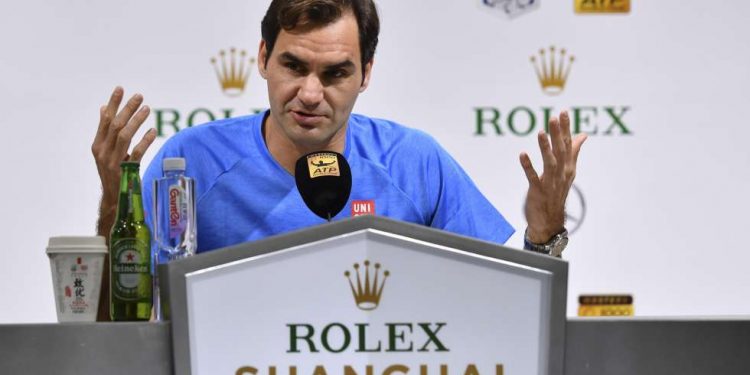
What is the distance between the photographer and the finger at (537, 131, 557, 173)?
5.80ft

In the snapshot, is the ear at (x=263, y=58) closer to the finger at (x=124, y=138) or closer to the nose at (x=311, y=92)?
the nose at (x=311, y=92)

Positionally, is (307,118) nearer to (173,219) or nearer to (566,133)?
(566,133)

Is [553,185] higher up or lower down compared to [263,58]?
lower down

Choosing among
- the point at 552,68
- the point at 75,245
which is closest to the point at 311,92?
the point at 75,245

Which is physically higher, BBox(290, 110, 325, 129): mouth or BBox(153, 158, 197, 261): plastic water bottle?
BBox(290, 110, 325, 129): mouth

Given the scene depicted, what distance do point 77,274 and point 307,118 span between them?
0.80 m

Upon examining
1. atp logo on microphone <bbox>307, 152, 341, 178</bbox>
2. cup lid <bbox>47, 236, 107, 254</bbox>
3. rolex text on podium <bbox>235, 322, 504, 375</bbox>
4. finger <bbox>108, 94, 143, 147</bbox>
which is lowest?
rolex text on podium <bbox>235, 322, 504, 375</bbox>

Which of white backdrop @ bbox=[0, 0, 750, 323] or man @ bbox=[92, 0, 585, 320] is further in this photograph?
white backdrop @ bbox=[0, 0, 750, 323]

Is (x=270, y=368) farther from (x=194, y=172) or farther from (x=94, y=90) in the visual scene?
(x=94, y=90)

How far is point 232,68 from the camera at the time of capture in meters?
2.99

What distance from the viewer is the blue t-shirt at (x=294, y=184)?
2066 millimetres

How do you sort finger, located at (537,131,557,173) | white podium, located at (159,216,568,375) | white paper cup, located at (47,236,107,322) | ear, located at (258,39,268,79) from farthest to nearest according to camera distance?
ear, located at (258,39,268,79), finger, located at (537,131,557,173), white paper cup, located at (47,236,107,322), white podium, located at (159,216,568,375)

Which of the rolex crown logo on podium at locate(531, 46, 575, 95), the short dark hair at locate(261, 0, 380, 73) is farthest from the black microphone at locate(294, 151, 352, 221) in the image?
the rolex crown logo on podium at locate(531, 46, 575, 95)

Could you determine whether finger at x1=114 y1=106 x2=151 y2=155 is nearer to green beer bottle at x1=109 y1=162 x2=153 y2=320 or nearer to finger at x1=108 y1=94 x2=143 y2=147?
finger at x1=108 y1=94 x2=143 y2=147
